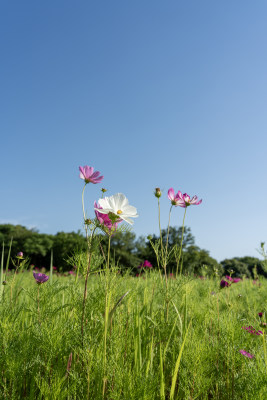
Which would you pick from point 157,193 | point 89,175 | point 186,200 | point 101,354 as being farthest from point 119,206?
point 186,200

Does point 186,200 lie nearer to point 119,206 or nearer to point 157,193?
point 157,193

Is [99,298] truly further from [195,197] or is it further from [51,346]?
[195,197]

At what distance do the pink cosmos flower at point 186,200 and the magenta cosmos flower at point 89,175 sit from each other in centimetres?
61

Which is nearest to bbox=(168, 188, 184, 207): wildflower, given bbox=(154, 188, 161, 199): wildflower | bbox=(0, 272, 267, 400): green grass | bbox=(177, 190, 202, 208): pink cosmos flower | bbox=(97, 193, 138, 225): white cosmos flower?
bbox=(177, 190, 202, 208): pink cosmos flower

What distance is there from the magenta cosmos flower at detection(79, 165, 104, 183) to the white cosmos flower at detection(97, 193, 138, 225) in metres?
0.23

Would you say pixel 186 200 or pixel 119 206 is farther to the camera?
pixel 186 200

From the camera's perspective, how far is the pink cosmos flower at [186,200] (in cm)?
189

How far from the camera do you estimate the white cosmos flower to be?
4.04ft

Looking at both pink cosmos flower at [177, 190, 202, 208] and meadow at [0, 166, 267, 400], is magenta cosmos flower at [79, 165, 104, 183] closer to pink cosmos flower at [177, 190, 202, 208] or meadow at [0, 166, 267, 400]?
meadow at [0, 166, 267, 400]

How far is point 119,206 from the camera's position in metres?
1.27

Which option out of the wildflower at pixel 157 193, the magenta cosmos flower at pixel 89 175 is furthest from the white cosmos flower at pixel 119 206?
the wildflower at pixel 157 193

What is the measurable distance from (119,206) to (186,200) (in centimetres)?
76

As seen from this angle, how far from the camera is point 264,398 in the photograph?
1183mm

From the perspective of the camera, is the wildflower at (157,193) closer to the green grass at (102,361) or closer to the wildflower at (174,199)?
the wildflower at (174,199)
